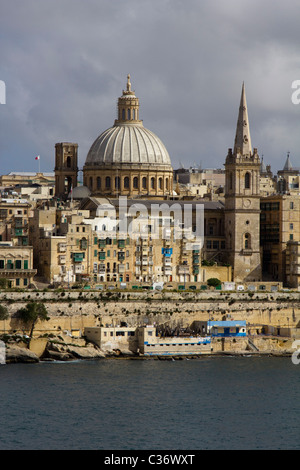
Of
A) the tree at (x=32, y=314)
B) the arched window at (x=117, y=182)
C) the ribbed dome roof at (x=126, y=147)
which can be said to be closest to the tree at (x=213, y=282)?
the tree at (x=32, y=314)

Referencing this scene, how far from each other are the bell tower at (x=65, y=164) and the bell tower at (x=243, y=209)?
13714 mm

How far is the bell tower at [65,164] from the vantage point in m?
94.9

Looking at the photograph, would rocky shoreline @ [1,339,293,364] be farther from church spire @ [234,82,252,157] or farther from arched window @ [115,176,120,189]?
arched window @ [115,176,120,189]

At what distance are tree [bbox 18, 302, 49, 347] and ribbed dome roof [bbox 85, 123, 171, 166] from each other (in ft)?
72.0

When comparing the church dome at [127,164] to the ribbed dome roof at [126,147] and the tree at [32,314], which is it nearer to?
the ribbed dome roof at [126,147]

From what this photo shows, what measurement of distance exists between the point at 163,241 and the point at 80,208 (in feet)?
30.3

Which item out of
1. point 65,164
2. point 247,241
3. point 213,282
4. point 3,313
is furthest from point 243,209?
point 3,313

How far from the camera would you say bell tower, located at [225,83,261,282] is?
8519cm

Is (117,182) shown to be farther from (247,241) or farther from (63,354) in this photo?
(63,354)

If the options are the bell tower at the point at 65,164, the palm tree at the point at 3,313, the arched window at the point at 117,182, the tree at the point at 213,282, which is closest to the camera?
the palm tree at the point at 3,313

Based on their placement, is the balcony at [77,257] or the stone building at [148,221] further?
the stone building at [148,221]

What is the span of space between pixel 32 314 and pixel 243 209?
64.9 feet

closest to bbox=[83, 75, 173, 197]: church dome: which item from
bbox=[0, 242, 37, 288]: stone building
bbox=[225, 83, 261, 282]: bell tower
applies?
bbox=[225, 83, 261, 282]: bell tower

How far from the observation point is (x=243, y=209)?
8569cm
